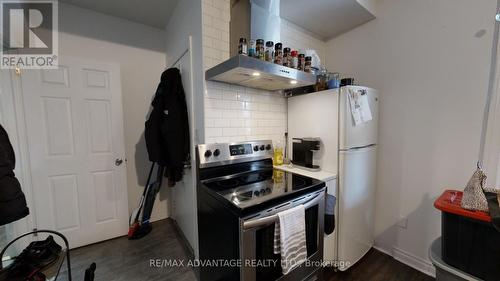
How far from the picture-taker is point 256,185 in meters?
1.38

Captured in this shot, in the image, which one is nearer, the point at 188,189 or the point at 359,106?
the point at 359,106

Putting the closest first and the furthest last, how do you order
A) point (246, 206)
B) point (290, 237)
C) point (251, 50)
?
point (246, 206), point (290, 237), point (251, 50)

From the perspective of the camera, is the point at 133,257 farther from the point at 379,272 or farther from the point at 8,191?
the point at 379,272

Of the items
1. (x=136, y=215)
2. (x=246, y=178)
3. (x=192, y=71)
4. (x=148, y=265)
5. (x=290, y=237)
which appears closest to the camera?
(x=290, y=237)

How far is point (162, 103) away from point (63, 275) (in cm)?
161

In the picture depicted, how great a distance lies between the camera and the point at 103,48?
7.41 ft

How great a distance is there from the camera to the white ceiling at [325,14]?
69.0 inches

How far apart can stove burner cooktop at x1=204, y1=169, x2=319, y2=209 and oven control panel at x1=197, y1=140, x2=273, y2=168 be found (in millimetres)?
135

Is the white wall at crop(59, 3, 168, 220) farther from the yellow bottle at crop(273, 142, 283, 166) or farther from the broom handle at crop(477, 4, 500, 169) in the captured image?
the broom handle at crop(477, 4, 500, 169)

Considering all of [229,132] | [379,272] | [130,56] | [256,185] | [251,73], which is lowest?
[379,272]

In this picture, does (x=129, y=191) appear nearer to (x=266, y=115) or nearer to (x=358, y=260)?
(x=266, y=115)

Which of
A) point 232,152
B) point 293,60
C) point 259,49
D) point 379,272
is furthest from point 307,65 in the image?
point 379,272

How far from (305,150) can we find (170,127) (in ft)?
4.19

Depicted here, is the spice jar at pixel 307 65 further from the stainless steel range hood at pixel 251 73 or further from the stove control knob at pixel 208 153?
the stove control knob at pixel 208 153
